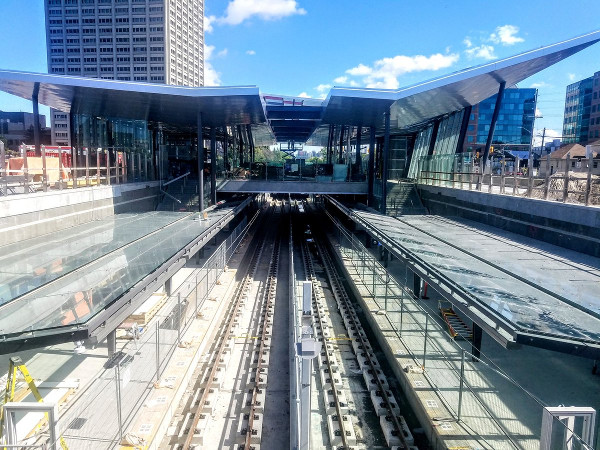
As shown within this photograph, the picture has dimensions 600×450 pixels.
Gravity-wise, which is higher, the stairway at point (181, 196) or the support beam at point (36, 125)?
the support beam at point (36, 125)

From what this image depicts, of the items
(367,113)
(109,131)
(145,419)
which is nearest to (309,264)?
(367,113)

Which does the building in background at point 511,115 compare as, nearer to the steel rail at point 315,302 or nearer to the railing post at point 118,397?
the steel rail at point 315,302

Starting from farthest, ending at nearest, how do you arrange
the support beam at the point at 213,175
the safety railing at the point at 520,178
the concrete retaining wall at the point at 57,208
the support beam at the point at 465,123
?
1. the support beam at the point at 465,123
2. the support beam at the point at 213,175
3. the safety railing at the point at 520,178
4. the concrete retaining wall at the point at 57,208

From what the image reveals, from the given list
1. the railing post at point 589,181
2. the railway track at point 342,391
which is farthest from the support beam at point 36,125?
the railing post at point 589,181

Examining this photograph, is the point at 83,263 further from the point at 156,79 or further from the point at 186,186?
the point at 156,79

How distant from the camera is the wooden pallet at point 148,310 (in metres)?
12.4

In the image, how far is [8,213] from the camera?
1248 centimetres

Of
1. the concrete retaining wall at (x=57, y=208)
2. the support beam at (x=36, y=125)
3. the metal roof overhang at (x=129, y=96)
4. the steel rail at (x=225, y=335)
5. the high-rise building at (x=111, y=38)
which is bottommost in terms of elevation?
the steel rail at (x=225, y=335)

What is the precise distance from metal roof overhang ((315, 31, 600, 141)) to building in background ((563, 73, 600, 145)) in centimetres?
6193

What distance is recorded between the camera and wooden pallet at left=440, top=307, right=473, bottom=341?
1184 centimetres

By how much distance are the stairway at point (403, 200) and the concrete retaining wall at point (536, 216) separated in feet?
14.1

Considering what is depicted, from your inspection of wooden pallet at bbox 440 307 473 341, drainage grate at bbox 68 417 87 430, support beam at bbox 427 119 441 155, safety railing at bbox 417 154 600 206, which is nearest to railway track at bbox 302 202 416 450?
wooden pallet at bbox 440 307 473 341

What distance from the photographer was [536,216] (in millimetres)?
14531

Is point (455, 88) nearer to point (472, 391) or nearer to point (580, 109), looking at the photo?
point (472, 391)
